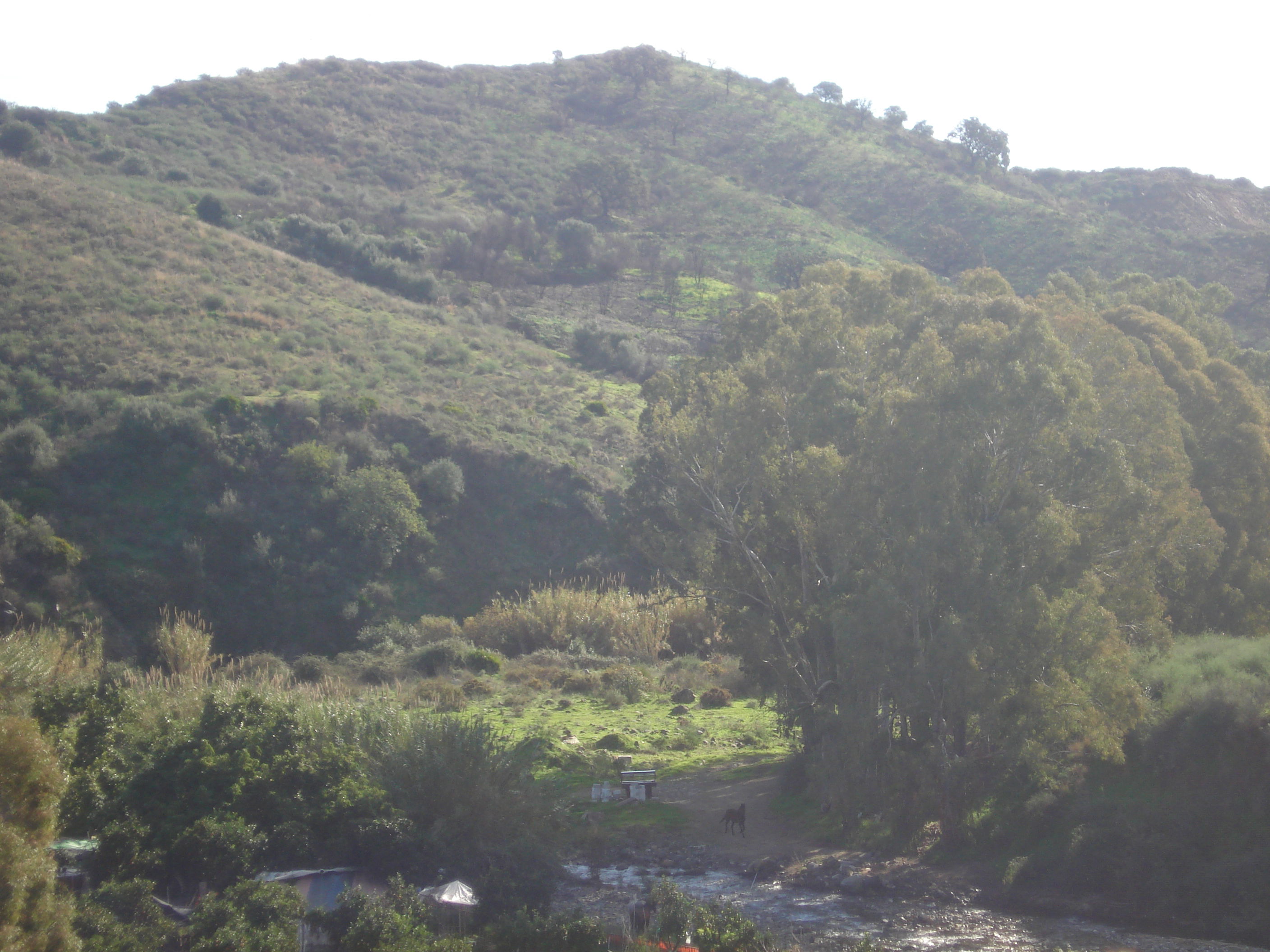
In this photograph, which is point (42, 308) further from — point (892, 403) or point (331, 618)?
point (892, 403)

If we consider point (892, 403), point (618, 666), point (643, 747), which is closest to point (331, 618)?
point (618, 666)

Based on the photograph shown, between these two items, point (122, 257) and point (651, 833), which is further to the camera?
point (122, 257)

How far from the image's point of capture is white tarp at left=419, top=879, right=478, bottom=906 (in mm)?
11633

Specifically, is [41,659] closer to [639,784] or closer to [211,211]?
[639,784]

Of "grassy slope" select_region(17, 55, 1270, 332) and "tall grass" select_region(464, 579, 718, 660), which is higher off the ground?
"grassy slope" select_region(17, 55, 1270, 332)

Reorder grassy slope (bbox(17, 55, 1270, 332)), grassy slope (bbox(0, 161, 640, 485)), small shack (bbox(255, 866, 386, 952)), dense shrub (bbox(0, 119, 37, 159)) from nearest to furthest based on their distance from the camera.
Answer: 1. small shack (bbox(255, 866, 386, 952))
2. grassy slope (bbox(0, 161, 640, 485))
3. dense shrub (bbox(0, 119, 37, 159))
4. grassy slope (bbox(17, 55, 1270, 332))

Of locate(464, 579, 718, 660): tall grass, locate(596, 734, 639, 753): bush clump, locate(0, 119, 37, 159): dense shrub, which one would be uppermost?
locate(0, 119, 37, 159): dense shrub

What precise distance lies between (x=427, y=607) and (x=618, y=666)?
32.3 ft

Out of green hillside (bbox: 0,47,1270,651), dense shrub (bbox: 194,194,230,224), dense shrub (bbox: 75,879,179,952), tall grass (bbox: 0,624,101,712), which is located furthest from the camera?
dense shrub (bbox: 194,194,230,224)

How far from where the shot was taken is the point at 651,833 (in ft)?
56.5

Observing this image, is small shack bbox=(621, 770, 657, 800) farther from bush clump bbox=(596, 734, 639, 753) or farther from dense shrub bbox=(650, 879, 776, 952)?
dense shrub bbox=(650, 879, 776, 952)

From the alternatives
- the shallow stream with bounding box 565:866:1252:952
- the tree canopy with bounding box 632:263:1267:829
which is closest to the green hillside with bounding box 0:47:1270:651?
the tree canopy with bounding box 632:263:1267:829

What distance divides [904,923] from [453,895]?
241 inches

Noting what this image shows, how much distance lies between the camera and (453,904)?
1163cm
